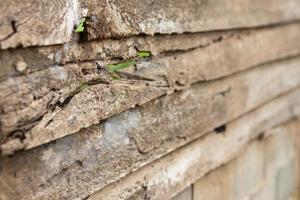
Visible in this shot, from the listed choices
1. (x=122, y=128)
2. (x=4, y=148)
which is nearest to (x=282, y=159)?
(x=122, y=128)

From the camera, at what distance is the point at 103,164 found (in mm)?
1371

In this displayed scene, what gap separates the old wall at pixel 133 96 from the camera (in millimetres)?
1093

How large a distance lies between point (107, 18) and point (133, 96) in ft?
0.89

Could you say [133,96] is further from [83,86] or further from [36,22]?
[36,22]

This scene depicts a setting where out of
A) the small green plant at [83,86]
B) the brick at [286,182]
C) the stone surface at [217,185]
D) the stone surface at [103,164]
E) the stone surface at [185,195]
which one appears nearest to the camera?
the stone surface at [103,164]

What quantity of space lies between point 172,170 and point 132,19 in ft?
2.05

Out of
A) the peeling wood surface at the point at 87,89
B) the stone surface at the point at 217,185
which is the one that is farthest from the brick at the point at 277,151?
the peeling wood surface at the point at 87,89

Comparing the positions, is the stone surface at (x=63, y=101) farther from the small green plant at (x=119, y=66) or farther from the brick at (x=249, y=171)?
the brick at (x=249, y=171)

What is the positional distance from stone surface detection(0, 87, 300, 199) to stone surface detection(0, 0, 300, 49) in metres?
0.27

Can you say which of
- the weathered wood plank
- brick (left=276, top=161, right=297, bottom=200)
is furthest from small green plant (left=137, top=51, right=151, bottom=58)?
brick (left=276, top=161, right=297, bottom=200)

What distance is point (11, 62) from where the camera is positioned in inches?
41.7

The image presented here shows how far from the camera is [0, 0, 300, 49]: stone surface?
1.05 m

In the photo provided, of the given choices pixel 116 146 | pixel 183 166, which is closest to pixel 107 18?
pixel 116 146

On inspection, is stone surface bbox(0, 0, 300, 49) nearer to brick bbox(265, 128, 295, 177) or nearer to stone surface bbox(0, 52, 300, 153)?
stone surface bbox(0, 52, 300, 153)
